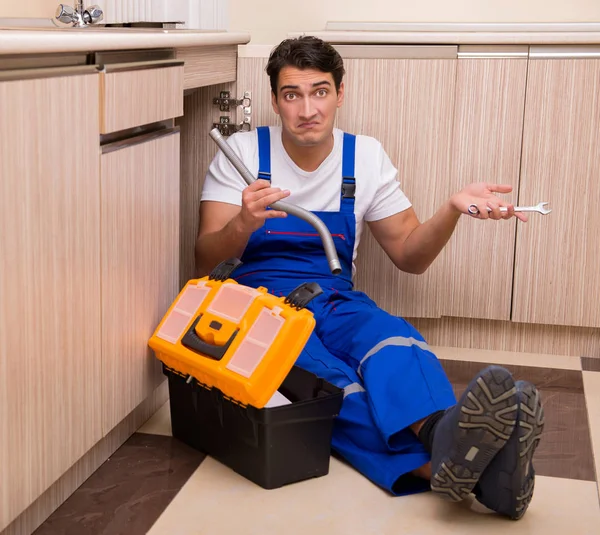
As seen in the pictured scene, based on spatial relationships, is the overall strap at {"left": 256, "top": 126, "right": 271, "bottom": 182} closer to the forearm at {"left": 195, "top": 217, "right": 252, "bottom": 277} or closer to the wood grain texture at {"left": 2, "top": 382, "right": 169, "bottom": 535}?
the forearm at {"left": 195, "top": 217, "right": 252, "bottom": 277}

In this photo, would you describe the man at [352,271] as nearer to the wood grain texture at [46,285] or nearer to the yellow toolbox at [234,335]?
the yellow toolbox at [234,335]

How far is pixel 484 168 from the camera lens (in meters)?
2.24

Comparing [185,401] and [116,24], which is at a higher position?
[116,24]

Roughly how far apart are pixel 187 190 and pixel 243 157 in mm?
307

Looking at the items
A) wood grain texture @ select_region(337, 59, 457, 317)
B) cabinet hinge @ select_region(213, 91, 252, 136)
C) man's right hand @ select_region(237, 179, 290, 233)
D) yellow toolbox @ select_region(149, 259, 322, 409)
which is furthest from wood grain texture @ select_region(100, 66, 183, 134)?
wood grain texture @ select_region(337, 59, 457, 317)

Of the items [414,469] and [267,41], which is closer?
[414,469]

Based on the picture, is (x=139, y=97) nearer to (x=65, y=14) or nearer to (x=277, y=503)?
(x=65, y=14)

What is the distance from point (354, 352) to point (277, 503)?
373 mm

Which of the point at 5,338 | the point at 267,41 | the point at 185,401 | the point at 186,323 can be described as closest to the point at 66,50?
the point at 5,338

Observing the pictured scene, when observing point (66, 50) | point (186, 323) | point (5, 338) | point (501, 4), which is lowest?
point (186, 323)

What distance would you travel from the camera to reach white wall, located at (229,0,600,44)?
2678mm

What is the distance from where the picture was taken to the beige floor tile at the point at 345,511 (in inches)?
56.9

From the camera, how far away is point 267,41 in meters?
2.85

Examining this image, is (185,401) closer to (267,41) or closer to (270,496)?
(270,496)
